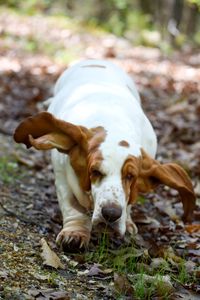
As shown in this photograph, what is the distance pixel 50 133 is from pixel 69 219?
23.2 inches

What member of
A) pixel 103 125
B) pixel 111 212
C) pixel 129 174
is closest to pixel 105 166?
pixel 129 174

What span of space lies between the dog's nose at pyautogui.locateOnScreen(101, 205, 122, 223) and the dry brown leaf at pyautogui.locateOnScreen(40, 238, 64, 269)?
368 mm

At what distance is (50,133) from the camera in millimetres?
4293

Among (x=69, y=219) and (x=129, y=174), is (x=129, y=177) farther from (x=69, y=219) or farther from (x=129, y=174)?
(x=69, y=219)

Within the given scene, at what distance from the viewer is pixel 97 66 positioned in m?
5.77

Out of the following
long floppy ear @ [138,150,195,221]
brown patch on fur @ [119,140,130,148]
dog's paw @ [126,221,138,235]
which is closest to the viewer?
brown patch on fur @ [119,140,130,148]

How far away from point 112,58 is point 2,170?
A: 31.0ft

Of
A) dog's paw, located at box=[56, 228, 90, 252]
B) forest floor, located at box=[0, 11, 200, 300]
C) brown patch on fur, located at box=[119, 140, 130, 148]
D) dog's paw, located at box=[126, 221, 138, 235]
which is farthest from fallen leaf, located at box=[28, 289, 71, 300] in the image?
dog's paw, located at box=[126, 221, 138, 235]

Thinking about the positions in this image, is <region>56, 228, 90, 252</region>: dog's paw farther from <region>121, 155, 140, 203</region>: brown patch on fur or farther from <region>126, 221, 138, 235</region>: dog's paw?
<region>126, 221, 138, 235</region>: dog's paw

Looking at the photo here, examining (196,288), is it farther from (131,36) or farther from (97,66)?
(131,36)

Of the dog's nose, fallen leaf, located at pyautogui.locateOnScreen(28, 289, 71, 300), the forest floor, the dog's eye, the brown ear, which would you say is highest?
the brown ear

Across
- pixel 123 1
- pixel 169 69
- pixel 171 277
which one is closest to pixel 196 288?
pixel 171 277

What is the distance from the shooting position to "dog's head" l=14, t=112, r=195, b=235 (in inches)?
152

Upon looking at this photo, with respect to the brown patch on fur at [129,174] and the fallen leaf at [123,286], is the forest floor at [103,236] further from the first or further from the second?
the brown patch on fur at [129,174]
